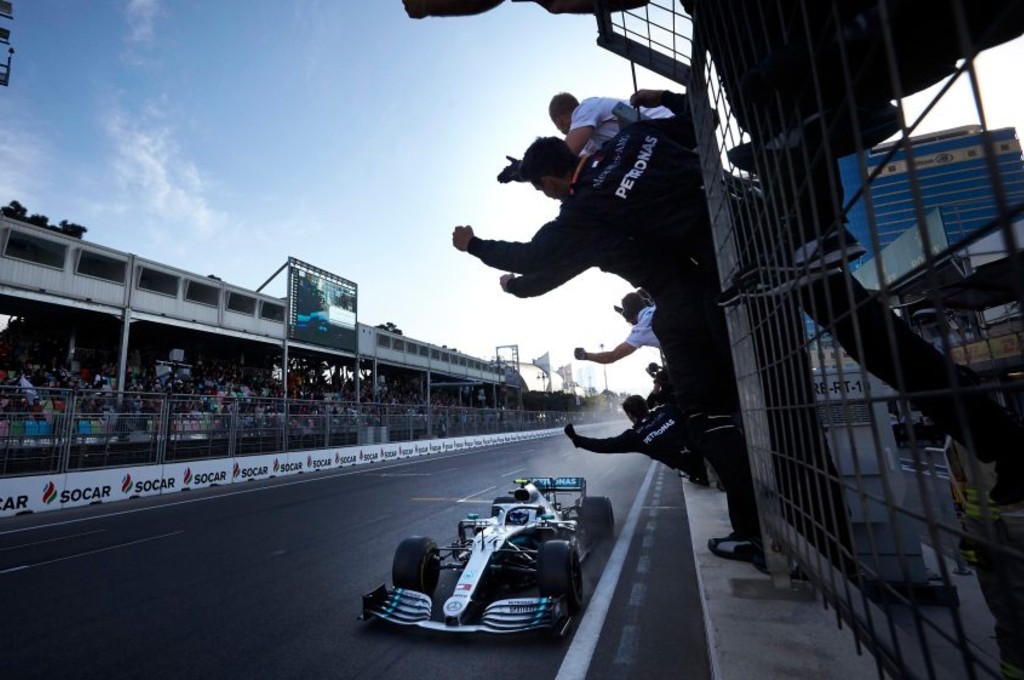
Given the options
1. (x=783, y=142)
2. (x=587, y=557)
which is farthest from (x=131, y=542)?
(x=783, y=142)

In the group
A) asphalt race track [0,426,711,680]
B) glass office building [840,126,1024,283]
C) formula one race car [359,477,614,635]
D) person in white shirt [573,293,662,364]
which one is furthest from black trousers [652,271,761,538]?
glass office building [840,126,1024,283]

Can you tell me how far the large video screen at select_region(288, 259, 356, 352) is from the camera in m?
26.7

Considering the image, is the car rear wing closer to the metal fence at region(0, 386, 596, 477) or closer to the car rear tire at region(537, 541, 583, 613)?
the car rear tire at region(537, 541, 583, 613)

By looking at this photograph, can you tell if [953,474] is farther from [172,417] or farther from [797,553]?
[172,417]

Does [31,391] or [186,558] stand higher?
[31,391]

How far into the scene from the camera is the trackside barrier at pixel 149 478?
8695 mm

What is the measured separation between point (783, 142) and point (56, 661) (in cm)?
423

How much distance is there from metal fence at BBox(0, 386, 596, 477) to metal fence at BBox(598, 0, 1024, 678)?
445 inches

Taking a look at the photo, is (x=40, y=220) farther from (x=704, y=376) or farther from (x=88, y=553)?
(x=704, y=376)

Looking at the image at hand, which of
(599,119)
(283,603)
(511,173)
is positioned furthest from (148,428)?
(599,119)

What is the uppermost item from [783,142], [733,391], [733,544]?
[783,142]

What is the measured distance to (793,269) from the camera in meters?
1.42

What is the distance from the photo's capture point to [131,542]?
599 centimetres

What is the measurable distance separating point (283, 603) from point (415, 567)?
1.05 metres
